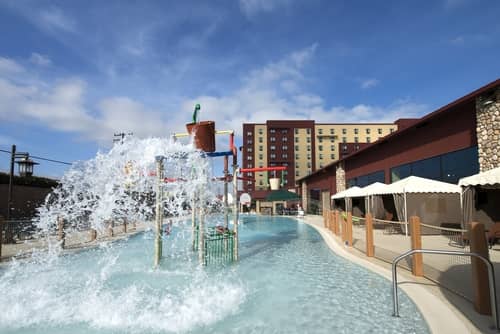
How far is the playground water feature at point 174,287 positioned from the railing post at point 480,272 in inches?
35.6

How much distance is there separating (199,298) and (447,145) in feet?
45.8

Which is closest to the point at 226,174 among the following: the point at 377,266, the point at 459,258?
the point at 377,266

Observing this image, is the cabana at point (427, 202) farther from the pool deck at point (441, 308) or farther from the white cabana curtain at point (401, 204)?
the pool deck at point (441, 308)

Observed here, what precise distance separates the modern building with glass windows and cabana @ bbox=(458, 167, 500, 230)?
1411 mm

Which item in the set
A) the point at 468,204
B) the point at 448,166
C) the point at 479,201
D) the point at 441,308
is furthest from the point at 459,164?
the point at 441,308

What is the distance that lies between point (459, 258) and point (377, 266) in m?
2.01

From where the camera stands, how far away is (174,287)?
22.0 ft

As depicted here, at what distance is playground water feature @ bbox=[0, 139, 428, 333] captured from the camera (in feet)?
15.1

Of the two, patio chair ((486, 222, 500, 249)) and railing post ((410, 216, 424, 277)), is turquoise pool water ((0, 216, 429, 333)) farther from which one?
patio chair ((486, 222, 500, 249))

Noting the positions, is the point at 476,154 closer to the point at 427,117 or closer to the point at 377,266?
the point at 427,117

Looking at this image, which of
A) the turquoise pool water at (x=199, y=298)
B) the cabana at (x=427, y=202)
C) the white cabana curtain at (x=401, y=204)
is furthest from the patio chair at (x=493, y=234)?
the turquoise pool water at (x=199, y=298)

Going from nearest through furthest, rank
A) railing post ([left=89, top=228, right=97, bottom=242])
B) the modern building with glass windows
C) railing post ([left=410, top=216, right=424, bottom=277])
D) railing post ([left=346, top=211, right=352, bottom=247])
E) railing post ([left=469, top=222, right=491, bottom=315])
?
railing post ([left=469, top=222, right=491, bottom=315]), railing post ([left=410, top=216, right=424, bottom=277]), railing post ([left=346, top=211, right=352, bottom=247]), the modern building with glass windows, railing post ([left=89, top=228, right=97, bottom=242])

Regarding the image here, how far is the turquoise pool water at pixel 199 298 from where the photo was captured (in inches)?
178

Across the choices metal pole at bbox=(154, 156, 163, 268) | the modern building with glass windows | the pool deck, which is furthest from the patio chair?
metal pole at bbox=(154, 156, 163, 268)
